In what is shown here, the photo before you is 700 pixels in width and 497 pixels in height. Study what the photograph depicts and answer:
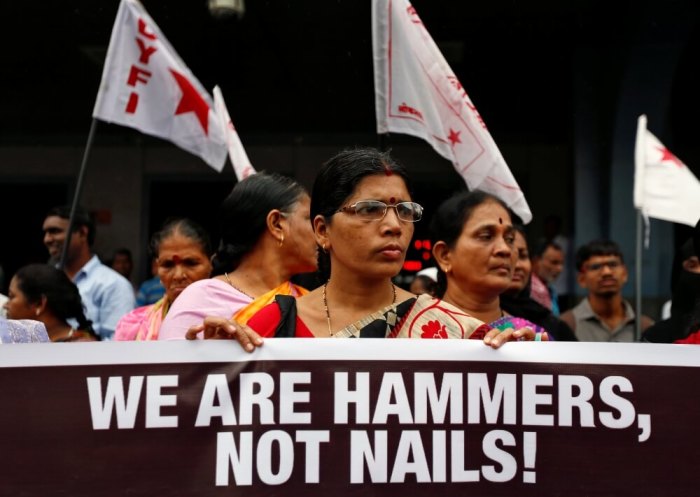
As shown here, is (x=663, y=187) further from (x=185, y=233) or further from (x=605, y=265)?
(x=185, y=233)

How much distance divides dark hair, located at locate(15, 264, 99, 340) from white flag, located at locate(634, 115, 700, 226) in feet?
9.32

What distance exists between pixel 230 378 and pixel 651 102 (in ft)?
22.7

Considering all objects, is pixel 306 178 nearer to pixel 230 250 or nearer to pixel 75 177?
pixel 75 177

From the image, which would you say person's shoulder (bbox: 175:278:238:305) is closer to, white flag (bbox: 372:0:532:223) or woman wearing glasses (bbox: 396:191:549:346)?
woman wearing glasses (bbox: 396:191:549:346)

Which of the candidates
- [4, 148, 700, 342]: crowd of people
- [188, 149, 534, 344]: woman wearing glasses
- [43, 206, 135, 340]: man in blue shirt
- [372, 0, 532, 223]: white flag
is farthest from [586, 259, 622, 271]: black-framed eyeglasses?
[188, 149, 534, 344]: woman wearing glasses

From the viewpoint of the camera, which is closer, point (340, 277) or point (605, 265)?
point (340, 277)

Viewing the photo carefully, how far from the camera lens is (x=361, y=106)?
31.5 feet

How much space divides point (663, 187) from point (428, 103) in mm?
1892

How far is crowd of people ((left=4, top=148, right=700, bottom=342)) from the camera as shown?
2.33m

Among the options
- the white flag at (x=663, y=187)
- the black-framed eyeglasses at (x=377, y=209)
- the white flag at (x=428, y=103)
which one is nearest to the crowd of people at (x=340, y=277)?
the black-framed eyeglasses at (x=377, y=209)

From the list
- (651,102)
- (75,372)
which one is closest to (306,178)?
(651,102)

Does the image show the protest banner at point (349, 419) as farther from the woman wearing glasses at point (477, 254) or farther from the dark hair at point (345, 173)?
the woman wearing glasses at point (477, 254)

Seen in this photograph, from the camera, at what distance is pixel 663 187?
5.30 metres

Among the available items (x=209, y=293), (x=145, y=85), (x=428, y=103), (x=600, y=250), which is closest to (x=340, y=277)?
(x=209, y=293)
